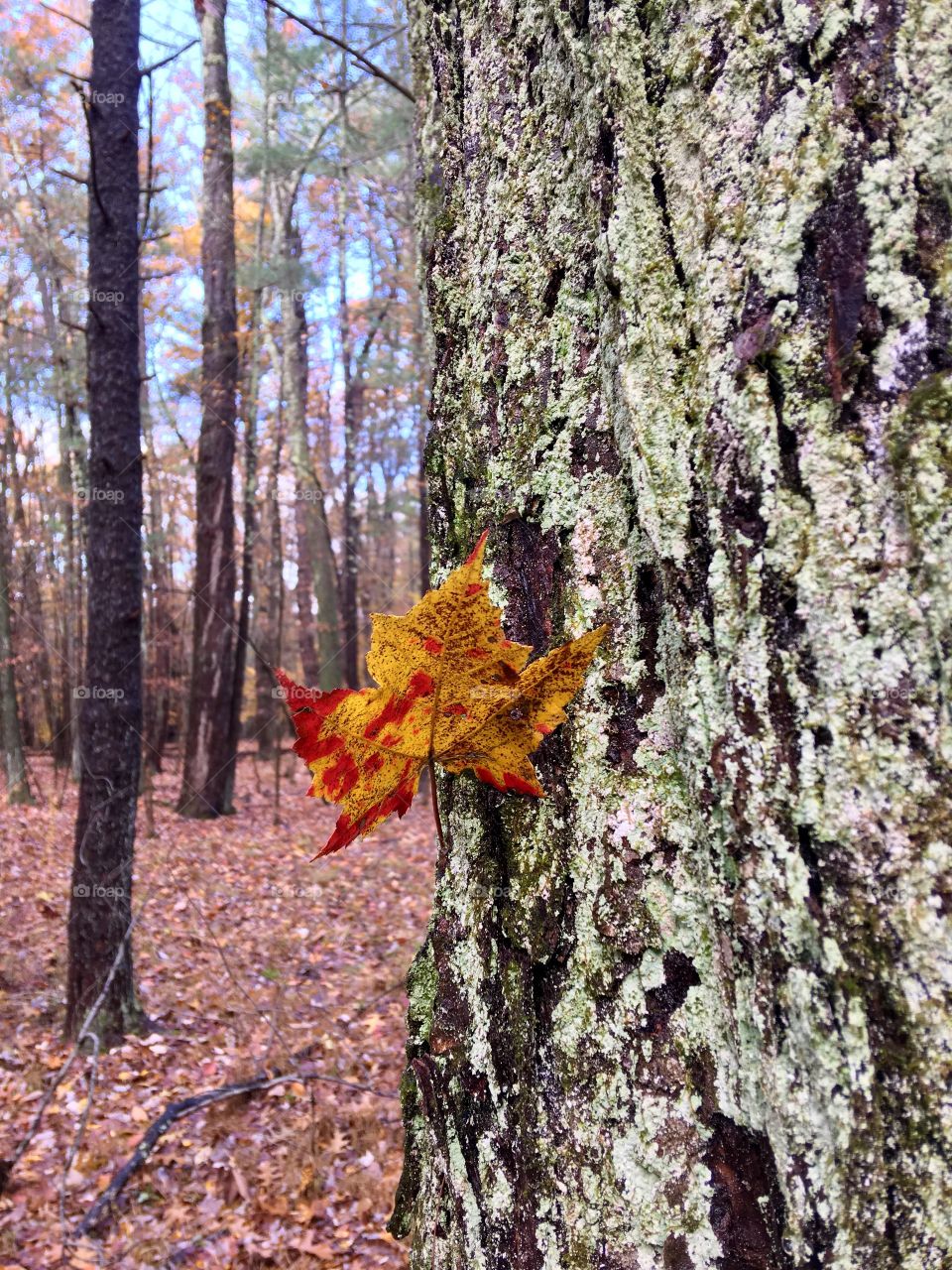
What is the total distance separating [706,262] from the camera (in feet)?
2.00

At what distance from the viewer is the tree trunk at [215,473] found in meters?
10.1

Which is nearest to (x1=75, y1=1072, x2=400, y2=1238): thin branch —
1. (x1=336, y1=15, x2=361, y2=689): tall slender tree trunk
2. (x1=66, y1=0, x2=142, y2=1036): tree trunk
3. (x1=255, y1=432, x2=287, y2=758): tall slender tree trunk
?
(x1=66, y1=0, x2=142, y2=1036): tree trunk

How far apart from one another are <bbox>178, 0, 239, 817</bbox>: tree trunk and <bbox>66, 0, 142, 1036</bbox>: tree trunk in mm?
5105

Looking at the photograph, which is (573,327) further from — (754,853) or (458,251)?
(754,853)

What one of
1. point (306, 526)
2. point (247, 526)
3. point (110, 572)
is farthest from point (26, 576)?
point (110, 572)

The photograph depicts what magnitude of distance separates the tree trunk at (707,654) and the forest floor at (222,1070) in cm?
334

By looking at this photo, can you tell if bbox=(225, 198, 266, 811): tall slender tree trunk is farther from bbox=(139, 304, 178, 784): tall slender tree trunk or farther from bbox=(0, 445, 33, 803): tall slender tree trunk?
bbox=(0, 445, 33, 803): tall slender tree trunk

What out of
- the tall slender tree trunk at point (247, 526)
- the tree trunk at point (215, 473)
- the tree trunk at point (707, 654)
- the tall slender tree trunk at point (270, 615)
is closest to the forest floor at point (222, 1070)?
the tree trunk at point (215, 473)

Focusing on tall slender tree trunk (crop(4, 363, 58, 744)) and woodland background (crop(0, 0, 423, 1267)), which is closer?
woodland background (crop(0, 0, 423, 1267))

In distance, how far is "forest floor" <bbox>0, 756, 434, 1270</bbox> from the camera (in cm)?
329

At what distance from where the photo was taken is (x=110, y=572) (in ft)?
15.9

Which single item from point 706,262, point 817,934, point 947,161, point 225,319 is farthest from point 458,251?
point 225,319

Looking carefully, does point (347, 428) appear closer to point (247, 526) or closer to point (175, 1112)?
point (247, 526)

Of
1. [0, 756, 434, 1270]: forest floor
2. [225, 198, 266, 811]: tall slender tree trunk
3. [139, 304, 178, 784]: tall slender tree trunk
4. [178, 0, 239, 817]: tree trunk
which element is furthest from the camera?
[139, 304, 178, 784]: tall slender tree trunk
